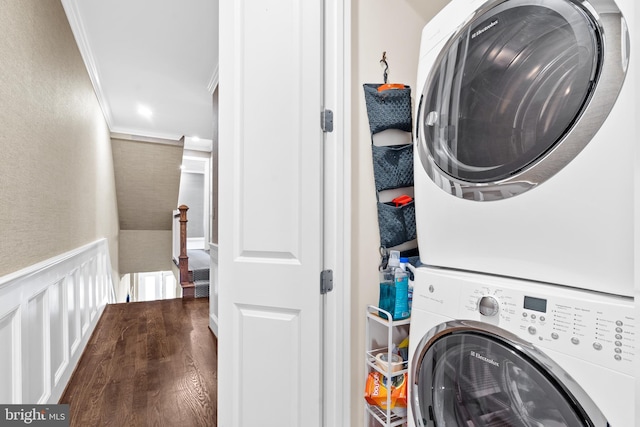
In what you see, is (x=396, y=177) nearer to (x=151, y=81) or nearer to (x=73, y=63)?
(x=73, y=63)

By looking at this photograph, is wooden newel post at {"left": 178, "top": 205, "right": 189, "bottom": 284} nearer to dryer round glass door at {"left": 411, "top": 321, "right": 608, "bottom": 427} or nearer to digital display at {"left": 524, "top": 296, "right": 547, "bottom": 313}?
dryer round glass door at {"left": 411, "top": 321, "right": 608, "bottom": 427}

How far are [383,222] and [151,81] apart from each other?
9.89 feet

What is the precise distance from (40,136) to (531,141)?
2.19 metres

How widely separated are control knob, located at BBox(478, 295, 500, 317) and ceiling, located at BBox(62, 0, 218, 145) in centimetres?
233

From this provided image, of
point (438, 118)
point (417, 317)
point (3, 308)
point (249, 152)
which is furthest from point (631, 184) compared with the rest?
point (3, 308)

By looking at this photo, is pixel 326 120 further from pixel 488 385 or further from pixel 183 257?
pixel 183 257

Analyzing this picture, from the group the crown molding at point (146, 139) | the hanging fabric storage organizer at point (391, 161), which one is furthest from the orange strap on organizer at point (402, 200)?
the crown molding at point (146, 139)

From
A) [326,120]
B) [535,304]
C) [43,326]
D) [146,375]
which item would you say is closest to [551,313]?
[535,304]

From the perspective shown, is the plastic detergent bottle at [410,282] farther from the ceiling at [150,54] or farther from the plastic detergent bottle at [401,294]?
the ceiling at [150,54]

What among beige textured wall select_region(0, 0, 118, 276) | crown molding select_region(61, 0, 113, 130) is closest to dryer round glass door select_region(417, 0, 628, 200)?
beige textured wall select_region(0, 0, 118, 276)

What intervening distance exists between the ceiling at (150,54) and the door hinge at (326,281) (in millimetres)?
1964

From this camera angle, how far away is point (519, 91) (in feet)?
2.44

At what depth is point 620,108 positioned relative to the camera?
564mm

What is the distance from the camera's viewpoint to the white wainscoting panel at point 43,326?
1258 millimetres
